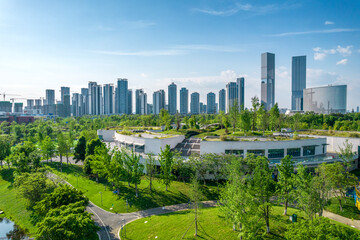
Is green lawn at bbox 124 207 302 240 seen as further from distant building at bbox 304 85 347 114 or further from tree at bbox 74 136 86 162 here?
distant building at bbox 304 85 347 114

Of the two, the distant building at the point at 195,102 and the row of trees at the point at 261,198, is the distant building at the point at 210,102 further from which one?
the row of trees at the point at 261,198

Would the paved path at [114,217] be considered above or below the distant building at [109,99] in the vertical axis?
below

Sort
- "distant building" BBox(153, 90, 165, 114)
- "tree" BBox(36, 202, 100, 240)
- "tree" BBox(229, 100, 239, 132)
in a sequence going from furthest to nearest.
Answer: "distant building" BBox(153, 90, 165, 114), "tree" BBox(229, 100, 239, 132), "tree" BBox(36, 202, 100, 240)

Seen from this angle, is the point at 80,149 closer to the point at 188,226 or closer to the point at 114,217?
the point at 114,217

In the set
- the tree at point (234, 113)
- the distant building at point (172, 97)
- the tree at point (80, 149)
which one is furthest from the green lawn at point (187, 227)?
the distant building at point (172, 97)

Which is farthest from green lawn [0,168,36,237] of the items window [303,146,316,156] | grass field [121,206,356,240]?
window [303,146,316,156]

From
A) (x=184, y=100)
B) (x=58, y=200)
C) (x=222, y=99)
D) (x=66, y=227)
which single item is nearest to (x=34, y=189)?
(x=58, y=200)
